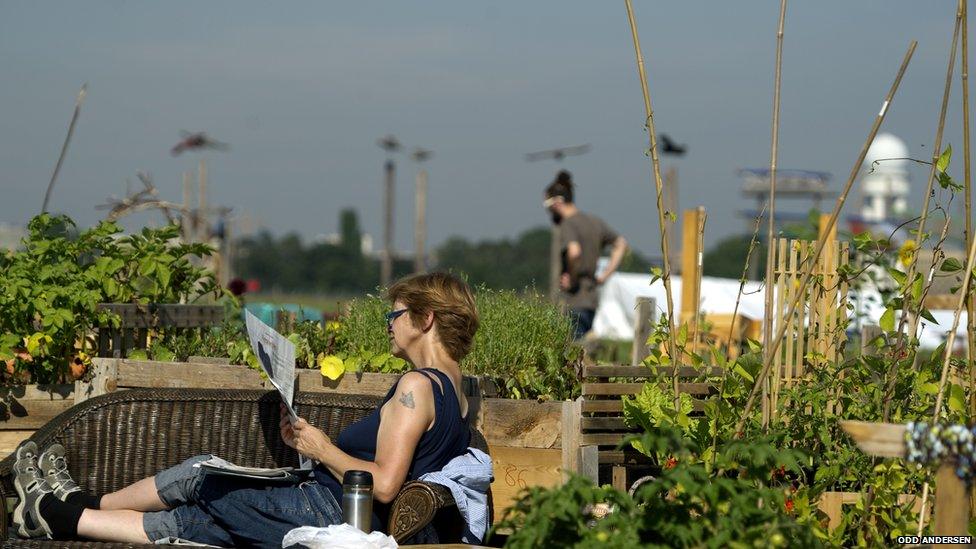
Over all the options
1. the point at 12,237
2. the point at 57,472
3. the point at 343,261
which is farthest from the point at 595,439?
the point at 343,261

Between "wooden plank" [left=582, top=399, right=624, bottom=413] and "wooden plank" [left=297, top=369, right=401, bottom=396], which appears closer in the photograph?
"wooden plank" [left=582, top=399, right=624, bottom=413]

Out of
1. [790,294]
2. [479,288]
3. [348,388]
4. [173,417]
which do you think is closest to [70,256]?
[173,417]

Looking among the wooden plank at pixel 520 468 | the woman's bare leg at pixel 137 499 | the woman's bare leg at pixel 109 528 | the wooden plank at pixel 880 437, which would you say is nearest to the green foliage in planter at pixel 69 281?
the woman's bare leg at pixel 137 499

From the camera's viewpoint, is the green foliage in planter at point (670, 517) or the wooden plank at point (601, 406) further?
the wooden plank at point (601, 406)

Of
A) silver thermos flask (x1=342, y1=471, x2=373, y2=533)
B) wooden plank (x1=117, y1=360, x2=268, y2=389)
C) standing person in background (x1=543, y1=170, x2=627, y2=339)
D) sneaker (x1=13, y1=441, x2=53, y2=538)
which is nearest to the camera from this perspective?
silver thermos flask (x1=342, y1=471, x2=373, y2=533)

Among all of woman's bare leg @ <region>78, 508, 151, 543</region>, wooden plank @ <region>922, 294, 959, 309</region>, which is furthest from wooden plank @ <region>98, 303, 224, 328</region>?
wooden plank @ <region>922, 294, 959, 309</region>

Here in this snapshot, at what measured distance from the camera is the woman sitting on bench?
3.53m

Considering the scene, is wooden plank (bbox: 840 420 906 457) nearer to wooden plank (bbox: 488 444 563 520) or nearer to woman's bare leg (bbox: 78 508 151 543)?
wooden plank (bbox: 488 444 563 520)

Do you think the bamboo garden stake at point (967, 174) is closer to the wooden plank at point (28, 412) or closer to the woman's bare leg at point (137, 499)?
the woman's bare leg at point (137, 499)

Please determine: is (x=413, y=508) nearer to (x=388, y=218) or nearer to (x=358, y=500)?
(x=358, y=500)


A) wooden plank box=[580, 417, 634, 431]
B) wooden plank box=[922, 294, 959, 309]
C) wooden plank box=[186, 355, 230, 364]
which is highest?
wooden plank box=[922, 294, 959, 309]

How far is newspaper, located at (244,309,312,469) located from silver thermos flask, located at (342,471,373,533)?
329mm

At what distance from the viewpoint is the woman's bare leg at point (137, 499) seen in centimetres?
375

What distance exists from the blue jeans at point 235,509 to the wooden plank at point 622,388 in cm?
103
